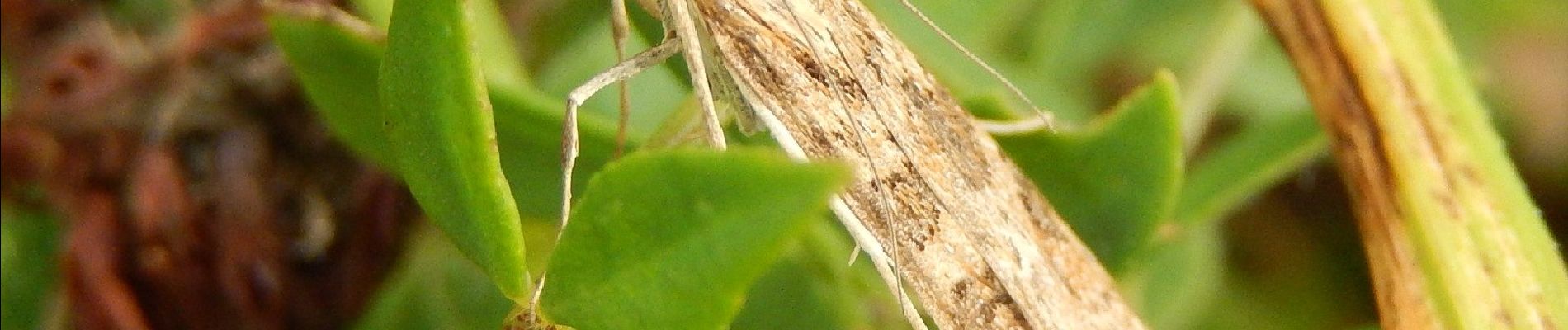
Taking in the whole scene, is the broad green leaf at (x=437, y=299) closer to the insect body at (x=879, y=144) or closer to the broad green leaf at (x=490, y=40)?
the broad green leaf at (x=490, y=40)

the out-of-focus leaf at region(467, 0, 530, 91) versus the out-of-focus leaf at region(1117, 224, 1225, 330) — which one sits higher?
the out-of-focus leaf at region(1117, 224, 1225, 330)

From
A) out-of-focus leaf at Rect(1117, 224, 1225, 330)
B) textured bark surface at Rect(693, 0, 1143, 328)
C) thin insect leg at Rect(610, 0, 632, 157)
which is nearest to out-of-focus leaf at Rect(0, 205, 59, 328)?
thin insect leg at Rect(610, 0, 632, 157)

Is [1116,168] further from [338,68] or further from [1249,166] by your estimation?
[338,68]

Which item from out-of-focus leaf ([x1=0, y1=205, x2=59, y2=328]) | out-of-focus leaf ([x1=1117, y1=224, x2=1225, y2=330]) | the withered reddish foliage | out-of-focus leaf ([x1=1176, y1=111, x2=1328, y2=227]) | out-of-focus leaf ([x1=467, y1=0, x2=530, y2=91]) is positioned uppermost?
out-of-focus leaf ([x1=1176, y1=111, x2=1328, y2=227])

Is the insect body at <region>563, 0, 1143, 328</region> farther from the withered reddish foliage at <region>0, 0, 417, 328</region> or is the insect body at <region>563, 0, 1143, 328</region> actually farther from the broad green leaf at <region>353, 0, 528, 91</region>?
the withered reddish foliage at <region>0, 0, 417, 328</region>

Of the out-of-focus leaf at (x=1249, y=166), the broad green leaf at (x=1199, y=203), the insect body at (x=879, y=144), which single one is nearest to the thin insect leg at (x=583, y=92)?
the insect body at (x=879, y=144)

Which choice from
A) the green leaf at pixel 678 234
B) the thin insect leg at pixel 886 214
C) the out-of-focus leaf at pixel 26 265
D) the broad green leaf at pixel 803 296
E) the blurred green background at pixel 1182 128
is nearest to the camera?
the green leaf at pixel 678 234
